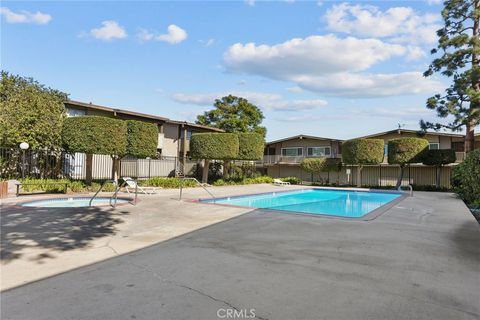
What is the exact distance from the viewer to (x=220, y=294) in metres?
3.59

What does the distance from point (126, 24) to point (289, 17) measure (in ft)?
23.1

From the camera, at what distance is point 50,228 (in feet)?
22.4

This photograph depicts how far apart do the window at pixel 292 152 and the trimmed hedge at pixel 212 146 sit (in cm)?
1469

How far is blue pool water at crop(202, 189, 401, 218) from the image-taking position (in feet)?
45.5

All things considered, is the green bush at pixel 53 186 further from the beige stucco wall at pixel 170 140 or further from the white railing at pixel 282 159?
the white railing at pixel 282 159

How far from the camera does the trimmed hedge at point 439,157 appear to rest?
23609 mm

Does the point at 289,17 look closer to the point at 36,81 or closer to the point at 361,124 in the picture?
the point at 36,81

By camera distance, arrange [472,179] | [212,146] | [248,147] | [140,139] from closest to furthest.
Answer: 1. [472,179]
2. [140,139]
3. [212,146]
4. [248,147]

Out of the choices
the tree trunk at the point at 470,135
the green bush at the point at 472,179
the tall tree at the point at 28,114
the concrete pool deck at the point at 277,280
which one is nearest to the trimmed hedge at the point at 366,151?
the tree trunk at the point at 470,135

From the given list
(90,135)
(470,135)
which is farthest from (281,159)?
(90,135)

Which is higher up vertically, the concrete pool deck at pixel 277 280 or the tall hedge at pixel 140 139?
the tall hedge at pixel 140 139

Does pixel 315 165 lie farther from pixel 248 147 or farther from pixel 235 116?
pixel 235 116

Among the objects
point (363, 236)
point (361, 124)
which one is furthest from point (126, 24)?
point (361, 124)

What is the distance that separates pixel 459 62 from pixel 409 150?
6418mm
